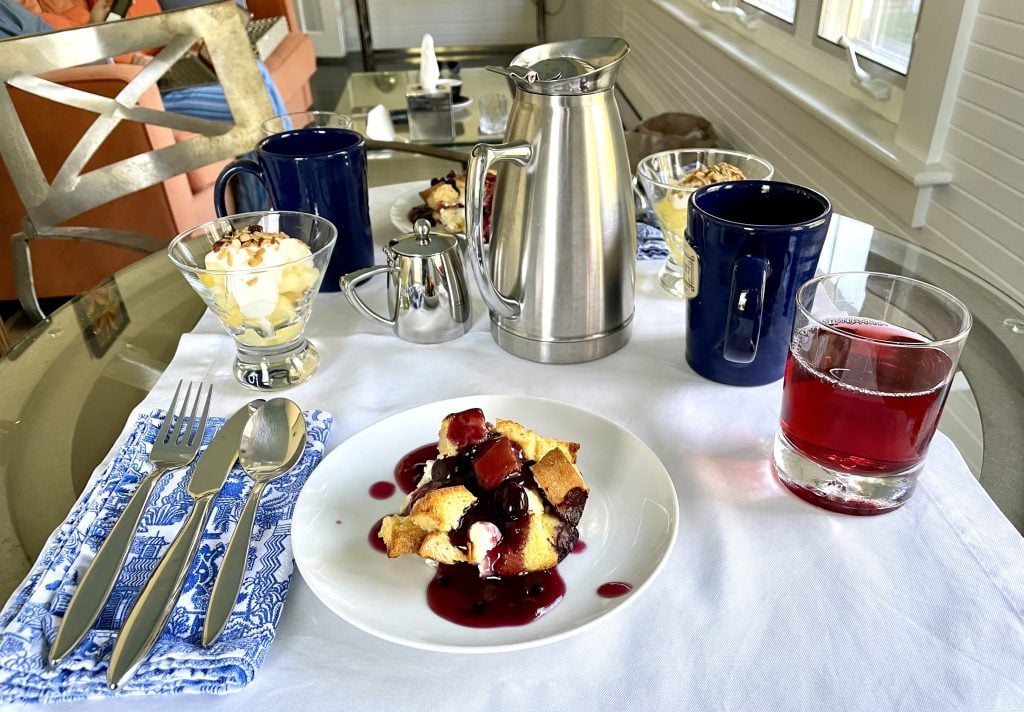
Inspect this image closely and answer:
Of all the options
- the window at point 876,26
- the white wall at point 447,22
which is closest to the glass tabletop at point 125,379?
the window at point 876,26

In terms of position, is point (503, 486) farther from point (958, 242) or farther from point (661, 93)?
point (661, 93)

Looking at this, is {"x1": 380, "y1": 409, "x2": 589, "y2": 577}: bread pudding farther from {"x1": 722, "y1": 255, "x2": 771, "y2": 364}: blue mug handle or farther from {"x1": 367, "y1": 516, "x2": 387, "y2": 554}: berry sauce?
{"x1": 722, "y1": 255, "x2": 771, "y2": 364}: blue mug handle

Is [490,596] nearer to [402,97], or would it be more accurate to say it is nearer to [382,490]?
[382,490]

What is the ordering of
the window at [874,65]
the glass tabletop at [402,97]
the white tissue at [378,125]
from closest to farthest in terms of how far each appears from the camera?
the window at [874,65]
the white tissue at [378,125]
the glass tabletop at [402,97]

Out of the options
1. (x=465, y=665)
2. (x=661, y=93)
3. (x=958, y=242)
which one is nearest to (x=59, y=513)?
(x=465, y=665)

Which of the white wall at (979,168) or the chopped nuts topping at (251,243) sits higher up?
the chopped nuts topping at (251,243)

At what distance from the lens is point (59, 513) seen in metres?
0.50

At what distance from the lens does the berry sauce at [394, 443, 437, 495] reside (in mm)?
488

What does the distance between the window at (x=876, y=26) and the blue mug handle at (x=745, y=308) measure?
2.95 feet

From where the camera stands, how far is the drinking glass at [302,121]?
886 mm

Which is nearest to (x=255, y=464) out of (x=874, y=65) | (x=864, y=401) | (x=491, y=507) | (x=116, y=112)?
(x=491, y=507)

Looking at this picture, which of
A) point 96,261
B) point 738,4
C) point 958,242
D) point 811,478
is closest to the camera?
point 811,478

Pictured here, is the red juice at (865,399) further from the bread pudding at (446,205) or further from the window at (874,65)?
the window at (874,65)

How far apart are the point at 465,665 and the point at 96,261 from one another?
175cm
